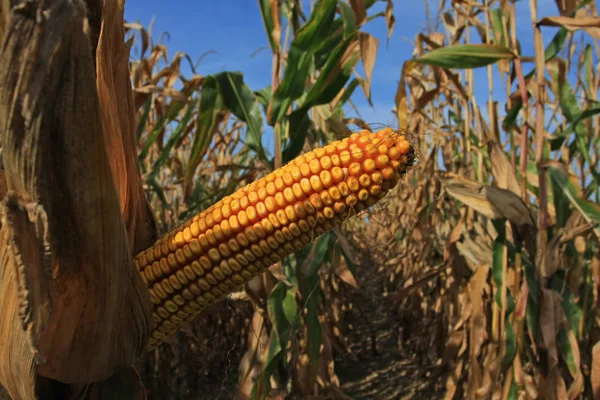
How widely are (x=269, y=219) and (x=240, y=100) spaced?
7.07 feet

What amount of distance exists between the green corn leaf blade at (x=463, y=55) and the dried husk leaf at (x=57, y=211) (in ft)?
8.39

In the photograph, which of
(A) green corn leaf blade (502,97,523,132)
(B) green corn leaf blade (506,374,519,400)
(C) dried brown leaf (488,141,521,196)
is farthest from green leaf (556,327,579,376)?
(A) green corn leaf blade (502,97,523,132)

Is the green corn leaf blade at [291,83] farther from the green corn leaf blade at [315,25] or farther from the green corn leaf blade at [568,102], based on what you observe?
the green corn leaf blade at [568,102]

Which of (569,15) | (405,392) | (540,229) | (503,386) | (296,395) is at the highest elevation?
(569,15)

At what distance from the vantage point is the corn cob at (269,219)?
125 cm

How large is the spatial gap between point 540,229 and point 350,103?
14.0 ft

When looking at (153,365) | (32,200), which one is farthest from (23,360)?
(153,365)

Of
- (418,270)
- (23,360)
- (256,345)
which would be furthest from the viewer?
(418,270)

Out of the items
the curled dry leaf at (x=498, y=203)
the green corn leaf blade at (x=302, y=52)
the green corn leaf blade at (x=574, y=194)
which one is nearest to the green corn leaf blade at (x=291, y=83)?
the green corn leaf blade at (x=302, y=52)

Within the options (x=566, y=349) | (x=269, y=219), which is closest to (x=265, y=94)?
(x=269, y=219)

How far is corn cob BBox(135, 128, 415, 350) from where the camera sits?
125cm

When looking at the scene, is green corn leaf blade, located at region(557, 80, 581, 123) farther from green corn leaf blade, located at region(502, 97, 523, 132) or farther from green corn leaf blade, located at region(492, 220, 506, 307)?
green corn leaf blade, located at region(492, 220, 506, 307)

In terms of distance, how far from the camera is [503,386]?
11.6ft

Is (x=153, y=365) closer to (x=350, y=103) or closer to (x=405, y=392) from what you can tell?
(x=405, y=392)
